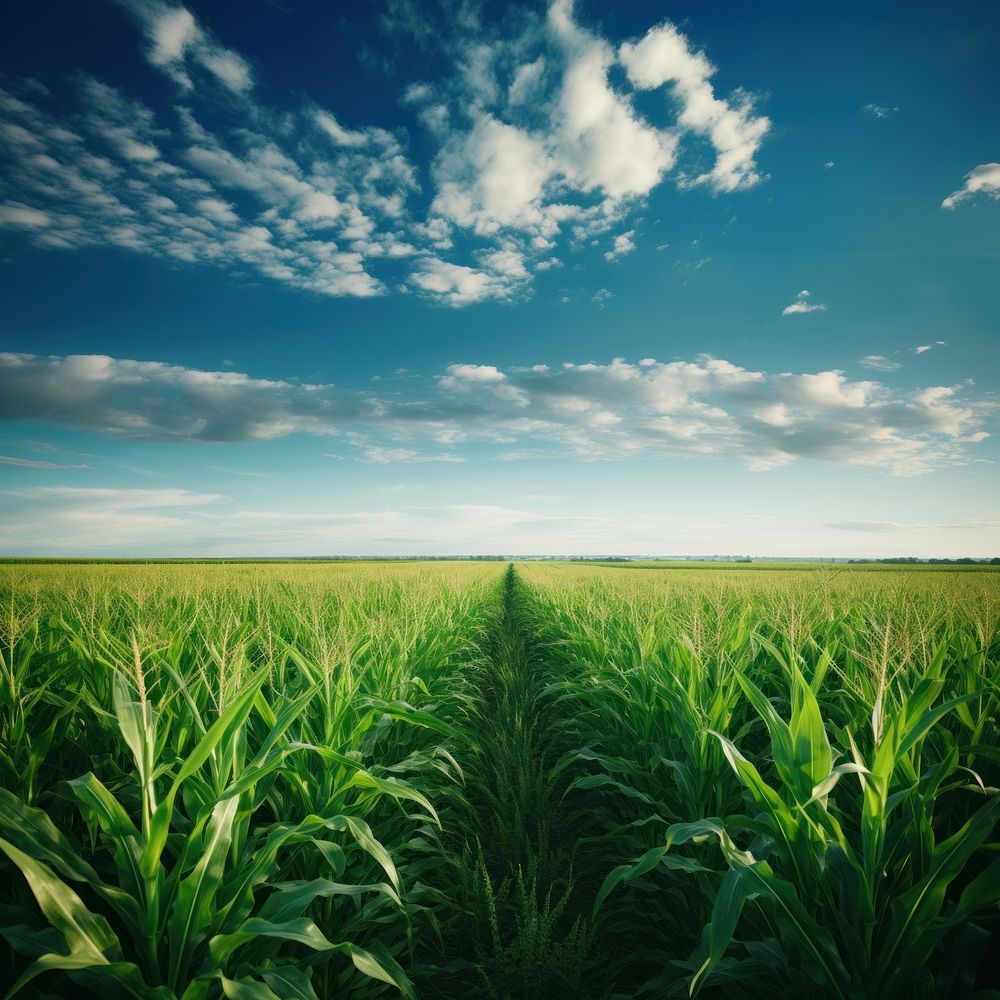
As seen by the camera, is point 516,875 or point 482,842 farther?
point 482,842

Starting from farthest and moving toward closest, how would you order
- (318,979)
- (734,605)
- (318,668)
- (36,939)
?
(734,605) < (318,668) < (318,979) < (36,939)

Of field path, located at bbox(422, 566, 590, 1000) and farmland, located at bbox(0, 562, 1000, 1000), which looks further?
field path, located at bbox(422, 566, 590, 1000)

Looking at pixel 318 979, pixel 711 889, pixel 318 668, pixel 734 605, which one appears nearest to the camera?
pixel 318 979

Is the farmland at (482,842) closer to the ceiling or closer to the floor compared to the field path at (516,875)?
closer to the ceiling

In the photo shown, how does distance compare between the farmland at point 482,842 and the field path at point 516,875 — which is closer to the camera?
the farmland at point 482,842

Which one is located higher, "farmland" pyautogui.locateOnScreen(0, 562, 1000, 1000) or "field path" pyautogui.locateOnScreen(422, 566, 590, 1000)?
"farmland" pyautogui.locateOnScreen(0, 562, 1000, 1000)

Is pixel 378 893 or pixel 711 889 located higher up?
pixel 711 889

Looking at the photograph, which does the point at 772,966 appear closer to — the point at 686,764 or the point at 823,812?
the point at 823,812

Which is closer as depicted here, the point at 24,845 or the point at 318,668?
the point at 24,845

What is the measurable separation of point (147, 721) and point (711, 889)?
270cm

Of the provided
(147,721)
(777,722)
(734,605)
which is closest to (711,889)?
(777,722)

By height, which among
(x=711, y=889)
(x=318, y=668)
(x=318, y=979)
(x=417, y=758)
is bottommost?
(x=318, y=979)

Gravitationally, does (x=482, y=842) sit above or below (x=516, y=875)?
below

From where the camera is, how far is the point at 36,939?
1.64 meters
